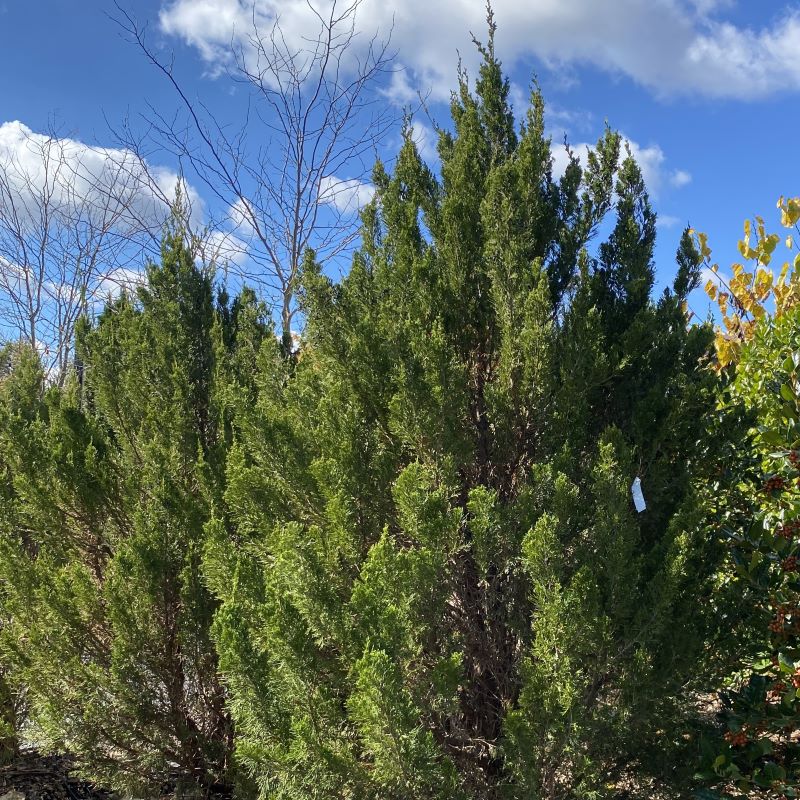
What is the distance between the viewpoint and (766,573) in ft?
9.73

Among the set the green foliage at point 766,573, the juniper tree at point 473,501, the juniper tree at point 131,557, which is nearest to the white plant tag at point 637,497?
the juniper tree at point 473,501

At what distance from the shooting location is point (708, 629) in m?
2.64

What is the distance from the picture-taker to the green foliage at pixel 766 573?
108 inches

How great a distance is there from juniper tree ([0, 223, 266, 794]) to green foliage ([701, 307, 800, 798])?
243 cm

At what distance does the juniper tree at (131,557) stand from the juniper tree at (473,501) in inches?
22.1

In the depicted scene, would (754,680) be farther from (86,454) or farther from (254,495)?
(86,454)

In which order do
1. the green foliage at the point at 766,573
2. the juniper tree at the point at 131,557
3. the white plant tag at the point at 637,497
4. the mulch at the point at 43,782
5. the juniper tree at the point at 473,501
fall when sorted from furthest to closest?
the mulch at the point at 43,782, the juniper tree at the point at 131,557, the green foliage at the point at 766,573, the white plant tag at the point at 637,497, the juniper tree at the point at 473,501

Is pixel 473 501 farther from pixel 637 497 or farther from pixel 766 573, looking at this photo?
pixel 766 573

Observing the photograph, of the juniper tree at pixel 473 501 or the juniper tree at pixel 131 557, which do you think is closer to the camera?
the juniper tree at pixel 473 501

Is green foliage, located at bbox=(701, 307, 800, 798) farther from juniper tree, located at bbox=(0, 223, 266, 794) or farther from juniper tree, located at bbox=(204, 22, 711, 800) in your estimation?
juniper tree, located at bbox=(0, 223, 266, 794)

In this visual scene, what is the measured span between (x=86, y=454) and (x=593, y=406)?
274cm

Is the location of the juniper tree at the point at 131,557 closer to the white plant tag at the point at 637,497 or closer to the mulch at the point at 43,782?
the mulch at the point at 43,782

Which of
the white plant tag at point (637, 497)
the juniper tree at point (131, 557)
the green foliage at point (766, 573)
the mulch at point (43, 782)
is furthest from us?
the mulch at point (43, 782)

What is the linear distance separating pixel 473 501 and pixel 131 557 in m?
1.73
